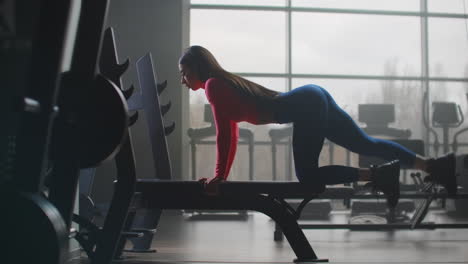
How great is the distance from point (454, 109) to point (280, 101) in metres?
4.41

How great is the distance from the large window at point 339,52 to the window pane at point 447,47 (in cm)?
1

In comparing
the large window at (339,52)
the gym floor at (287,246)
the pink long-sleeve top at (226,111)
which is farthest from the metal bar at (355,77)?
the pink long-sleeve top at (226,111)

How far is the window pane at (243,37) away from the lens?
6945 mm

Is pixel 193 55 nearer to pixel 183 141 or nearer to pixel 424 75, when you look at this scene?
pixel 183 141

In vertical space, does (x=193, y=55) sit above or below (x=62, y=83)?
above

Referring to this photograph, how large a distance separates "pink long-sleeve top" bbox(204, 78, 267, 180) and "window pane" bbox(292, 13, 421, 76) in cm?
464

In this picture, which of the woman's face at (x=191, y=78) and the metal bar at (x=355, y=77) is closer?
the woman's face at (x=191, y=78)

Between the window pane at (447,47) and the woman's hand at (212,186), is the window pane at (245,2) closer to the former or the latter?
the window pane at (447,47)

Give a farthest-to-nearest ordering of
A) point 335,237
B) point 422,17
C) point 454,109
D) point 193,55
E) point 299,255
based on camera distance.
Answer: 1. point 422,17
2. point 454,109
3. point 335,237
4. point 193,55
5. point 299,255

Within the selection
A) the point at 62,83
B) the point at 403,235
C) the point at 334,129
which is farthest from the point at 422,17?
the point at 62,83

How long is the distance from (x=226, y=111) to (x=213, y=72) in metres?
0.18

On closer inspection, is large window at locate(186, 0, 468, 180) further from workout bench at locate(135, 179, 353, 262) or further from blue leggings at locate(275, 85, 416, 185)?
workout bench at locate(135, 179, 353, 262)

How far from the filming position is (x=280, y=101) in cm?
251

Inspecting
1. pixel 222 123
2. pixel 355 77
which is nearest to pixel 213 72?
pixel 222 123
